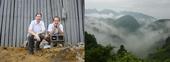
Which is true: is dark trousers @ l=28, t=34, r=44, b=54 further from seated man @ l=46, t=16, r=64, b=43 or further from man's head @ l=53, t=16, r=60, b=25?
man's head @ l=53, t=16, r=60, b=25

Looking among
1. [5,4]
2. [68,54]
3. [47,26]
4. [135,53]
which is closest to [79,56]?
[68,54]

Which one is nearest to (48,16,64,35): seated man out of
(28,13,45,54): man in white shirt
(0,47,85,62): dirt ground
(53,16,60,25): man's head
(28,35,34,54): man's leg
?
(53,16,60,25): man's head

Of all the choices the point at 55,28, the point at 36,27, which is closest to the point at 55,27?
the point at 55,28

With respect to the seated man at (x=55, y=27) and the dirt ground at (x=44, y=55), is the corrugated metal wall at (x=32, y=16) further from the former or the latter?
the seated man at (x=55, y=27)

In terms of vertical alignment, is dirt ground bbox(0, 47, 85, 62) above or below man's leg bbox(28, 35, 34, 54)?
below

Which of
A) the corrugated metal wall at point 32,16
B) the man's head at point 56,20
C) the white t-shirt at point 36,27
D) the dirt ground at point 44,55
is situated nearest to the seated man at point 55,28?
the man's head at point 56,20
